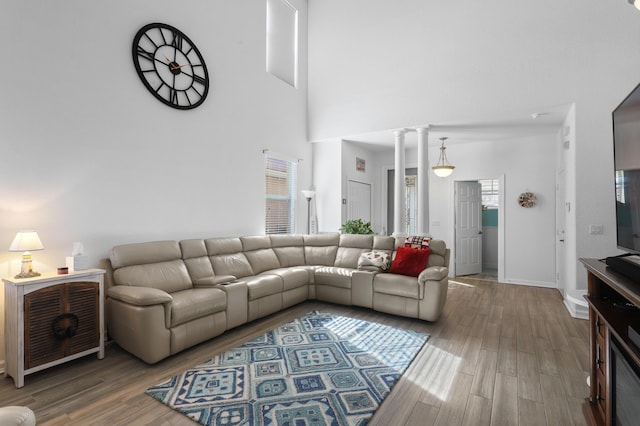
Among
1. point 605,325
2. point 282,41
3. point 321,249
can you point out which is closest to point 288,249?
point 321,249

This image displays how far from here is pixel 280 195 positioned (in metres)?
5.48

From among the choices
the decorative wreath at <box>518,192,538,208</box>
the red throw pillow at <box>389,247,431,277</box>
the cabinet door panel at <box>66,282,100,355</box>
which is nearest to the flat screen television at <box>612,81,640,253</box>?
the red throw pillow at <box>389,247,431,277</box>

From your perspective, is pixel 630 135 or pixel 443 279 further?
pixel 443 279

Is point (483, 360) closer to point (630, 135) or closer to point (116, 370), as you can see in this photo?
point (630, 135)

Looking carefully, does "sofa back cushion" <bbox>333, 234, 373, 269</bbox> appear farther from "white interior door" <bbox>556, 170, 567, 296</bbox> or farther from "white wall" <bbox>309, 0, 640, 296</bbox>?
"white interior door" <bbox>556, 170, 567, 296</bbox>

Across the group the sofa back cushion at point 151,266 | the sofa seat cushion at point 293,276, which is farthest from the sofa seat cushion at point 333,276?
the sofa back cushion at point 151,266

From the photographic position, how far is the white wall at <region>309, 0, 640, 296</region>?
376cm

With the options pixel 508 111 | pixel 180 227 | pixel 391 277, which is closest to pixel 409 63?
pixel 508 111

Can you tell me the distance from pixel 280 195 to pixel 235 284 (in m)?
2.40

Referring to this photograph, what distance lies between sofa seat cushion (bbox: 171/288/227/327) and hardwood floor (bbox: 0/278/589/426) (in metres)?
0.32

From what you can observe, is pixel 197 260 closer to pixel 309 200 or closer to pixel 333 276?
pixel 333 276

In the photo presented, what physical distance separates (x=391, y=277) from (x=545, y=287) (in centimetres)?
339

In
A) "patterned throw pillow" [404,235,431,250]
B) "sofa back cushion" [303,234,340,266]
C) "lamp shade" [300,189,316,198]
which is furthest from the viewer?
"lamp shade" [300,189,316,198]

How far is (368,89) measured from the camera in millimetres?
5441
